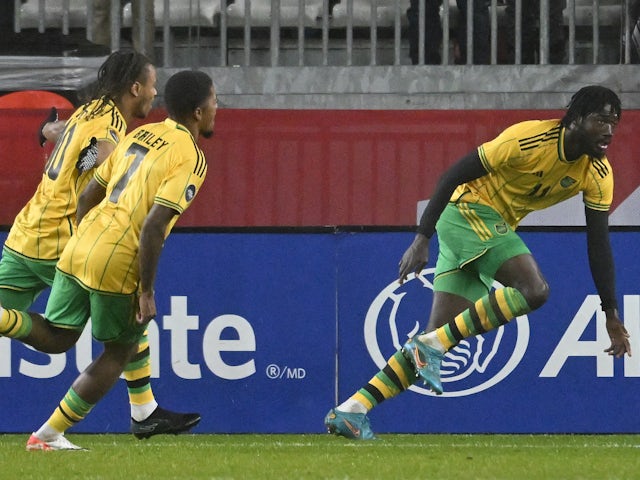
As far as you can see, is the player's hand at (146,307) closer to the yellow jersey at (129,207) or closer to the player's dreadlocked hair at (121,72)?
the yellow jersey at (129,207)

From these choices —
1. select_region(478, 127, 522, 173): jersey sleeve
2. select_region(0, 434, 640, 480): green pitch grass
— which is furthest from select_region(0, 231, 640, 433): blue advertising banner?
select_region(478, 127, 522, 173): jersey sleeve

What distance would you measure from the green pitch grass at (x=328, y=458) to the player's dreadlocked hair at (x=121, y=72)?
5.66ft

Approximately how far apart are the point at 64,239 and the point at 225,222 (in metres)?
2.24

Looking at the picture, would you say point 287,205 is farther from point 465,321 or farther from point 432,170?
point 465,321

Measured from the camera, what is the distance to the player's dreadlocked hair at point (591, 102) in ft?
23.5

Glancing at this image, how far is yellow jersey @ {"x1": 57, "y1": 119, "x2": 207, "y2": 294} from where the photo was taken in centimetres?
662

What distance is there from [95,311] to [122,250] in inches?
11.5

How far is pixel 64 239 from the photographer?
7.66 metres

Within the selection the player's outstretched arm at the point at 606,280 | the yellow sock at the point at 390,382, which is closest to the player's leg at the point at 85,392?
the yellow sock at the point at 390,382

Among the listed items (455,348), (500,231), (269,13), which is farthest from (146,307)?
(269,13)

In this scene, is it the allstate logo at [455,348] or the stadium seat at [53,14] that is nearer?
the allstate logo at [455,348]

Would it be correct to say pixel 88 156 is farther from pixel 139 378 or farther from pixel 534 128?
pixel 534 128

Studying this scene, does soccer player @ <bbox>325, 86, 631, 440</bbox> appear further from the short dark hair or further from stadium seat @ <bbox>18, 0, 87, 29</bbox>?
stadium seat @ <bbox>18, 0, 87, 29</bbox>

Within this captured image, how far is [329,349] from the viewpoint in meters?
8.49
